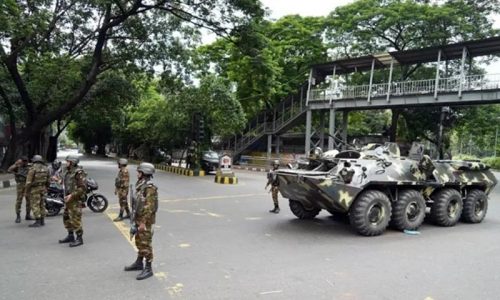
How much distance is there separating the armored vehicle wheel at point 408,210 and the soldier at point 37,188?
23.4ft

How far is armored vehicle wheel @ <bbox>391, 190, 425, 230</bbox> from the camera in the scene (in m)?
8.77

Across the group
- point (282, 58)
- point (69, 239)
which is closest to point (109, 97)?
point (282, 58)

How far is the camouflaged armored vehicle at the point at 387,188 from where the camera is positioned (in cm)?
820

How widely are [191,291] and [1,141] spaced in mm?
26619

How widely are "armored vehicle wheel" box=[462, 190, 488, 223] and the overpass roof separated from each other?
44.4 ft

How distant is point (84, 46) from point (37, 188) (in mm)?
15933

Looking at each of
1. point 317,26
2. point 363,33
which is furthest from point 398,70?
point 317,26

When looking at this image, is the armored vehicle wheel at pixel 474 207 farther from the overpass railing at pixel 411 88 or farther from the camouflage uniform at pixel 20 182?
the overpass railing at pixel 411 88

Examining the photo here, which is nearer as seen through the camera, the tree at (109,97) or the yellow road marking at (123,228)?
the yellow road marking at (123,228)

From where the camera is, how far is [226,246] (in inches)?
286

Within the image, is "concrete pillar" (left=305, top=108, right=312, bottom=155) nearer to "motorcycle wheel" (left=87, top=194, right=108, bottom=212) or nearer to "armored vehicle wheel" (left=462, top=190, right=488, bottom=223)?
"armored vehicle wheel" (left=462, top=190, right=488, bottom=223)

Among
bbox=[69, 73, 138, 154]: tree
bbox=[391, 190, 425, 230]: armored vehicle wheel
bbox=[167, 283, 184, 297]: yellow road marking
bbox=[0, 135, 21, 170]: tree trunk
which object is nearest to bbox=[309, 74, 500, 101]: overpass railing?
bbox=[69, 73, 138, 154]: tree

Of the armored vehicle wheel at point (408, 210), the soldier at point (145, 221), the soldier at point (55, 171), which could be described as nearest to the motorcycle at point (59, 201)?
the soldier at point (55, 171)

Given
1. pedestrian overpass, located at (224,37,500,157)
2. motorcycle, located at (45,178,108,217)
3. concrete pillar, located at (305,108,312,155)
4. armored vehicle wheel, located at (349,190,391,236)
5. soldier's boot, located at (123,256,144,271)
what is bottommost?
soldier's boot, located at (123,256,144,271)
